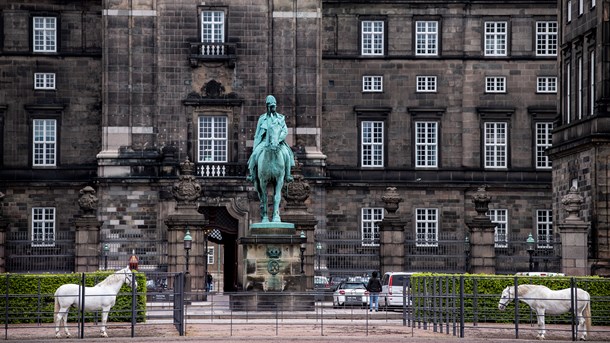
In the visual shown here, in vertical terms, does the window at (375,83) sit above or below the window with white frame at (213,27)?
below

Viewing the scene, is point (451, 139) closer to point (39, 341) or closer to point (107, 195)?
point (107, 195)

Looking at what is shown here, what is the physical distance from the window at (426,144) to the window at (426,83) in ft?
5.46

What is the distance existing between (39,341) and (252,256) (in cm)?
1267

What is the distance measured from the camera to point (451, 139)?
8156cm

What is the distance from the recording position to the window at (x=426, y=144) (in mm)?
81438

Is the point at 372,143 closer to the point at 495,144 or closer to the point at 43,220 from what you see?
the point at 495,144

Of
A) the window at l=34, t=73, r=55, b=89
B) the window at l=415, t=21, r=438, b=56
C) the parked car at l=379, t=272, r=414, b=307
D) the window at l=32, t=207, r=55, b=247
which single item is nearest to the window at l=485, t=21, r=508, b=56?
the window at l=415, t=21, r=438, b=56

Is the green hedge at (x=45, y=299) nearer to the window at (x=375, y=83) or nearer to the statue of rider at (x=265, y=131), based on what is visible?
the statue of rider at (x=265, y=131)

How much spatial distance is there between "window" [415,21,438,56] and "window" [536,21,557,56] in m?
Answer: 5.11

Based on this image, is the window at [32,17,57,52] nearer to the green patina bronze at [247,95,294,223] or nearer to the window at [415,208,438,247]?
the window at [415,208,438,247]

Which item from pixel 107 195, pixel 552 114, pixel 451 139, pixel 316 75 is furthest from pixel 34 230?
pixel 552 114

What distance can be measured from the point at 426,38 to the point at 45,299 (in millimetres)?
40249

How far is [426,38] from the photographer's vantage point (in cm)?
8162

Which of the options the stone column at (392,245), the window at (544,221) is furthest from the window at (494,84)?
the stone column at (392,245)
